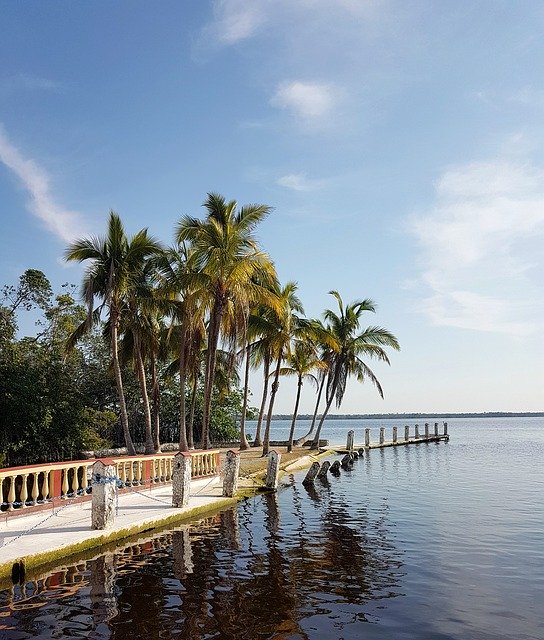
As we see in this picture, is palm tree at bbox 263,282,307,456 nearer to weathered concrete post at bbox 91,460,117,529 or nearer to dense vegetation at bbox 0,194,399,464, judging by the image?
dense vegetation at bbox 0,194,399,464

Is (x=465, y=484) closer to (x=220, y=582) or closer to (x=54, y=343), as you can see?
(x=220, y=582)

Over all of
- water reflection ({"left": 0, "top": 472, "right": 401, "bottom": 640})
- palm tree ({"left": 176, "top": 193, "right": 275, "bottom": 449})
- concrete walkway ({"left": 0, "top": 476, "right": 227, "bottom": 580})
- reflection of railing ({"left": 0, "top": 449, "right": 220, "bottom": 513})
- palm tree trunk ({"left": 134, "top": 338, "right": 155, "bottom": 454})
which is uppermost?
palm tree ({"left": 176, "top": 193, "right": 275, "bottom": 449})

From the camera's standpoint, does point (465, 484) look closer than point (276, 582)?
No

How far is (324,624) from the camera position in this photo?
29.2ft

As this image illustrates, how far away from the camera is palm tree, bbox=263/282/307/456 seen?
36312 mm

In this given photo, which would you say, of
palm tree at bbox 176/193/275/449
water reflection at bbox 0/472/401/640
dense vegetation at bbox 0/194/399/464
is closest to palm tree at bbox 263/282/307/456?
dense vegetation at bbox 0/194/399/464

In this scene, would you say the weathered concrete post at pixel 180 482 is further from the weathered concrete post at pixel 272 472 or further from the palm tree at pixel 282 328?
the palm tree at pixel 282 328

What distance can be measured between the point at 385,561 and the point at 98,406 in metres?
39.8

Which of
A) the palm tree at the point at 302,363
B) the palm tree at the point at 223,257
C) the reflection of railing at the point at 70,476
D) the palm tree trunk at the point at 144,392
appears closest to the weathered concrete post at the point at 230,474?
the reflection of railing at the point at 70,476

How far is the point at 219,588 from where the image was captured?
34.6ft

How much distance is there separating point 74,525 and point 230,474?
7.33 meters

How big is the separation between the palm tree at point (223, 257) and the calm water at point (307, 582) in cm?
986

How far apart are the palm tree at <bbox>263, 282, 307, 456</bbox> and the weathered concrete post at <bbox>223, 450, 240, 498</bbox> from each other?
48.5 ft

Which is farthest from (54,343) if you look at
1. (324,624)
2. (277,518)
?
(324,624)
